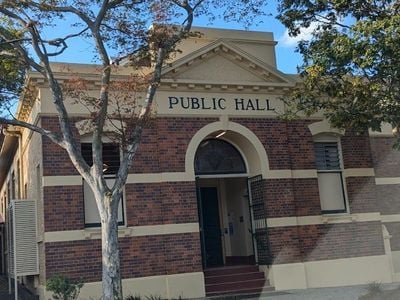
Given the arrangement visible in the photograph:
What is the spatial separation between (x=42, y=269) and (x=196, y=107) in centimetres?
587

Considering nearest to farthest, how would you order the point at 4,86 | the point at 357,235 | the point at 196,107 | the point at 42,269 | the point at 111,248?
the point at 111,248, the point at 4,86, the point at 42,269, the point at 196,107, the point at 357,235

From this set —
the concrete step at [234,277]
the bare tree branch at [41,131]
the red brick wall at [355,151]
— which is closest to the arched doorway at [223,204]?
the concrete step at [234,277]

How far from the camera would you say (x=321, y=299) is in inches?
503

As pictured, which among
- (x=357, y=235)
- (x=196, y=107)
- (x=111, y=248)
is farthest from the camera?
(x=357, y=235)

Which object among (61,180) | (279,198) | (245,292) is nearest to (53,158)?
(61,180)

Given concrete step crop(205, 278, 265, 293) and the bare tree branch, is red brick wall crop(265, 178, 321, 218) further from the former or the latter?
the bare tree branch

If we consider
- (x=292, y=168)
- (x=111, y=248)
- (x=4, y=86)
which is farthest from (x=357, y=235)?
(x=4, y=86)

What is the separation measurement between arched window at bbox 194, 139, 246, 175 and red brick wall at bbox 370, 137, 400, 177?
460 centimetres

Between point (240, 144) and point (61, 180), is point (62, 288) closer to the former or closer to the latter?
point (61, 180)

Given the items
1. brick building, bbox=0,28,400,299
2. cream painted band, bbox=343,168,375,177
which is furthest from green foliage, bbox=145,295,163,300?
cream painted band, bbox=343,168,375,177

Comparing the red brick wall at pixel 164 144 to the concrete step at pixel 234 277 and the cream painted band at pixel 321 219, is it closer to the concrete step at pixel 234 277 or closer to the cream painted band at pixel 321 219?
the concrete step at pixel 234 277

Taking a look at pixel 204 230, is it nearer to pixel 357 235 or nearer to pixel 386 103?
→ pixel 357 235

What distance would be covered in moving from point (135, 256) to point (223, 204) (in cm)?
441

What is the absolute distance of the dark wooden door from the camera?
663 inches
